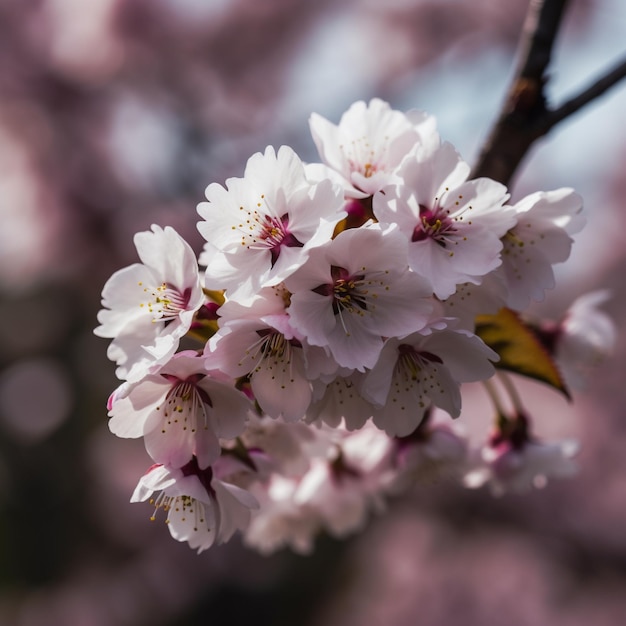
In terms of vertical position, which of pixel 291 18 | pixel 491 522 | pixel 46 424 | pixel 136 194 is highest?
pixel 291 18

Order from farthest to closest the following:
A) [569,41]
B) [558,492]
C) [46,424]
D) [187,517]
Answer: [46,424]
[569,41]
[558,492]
[187,517]

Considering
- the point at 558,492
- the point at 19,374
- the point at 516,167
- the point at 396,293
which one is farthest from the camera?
the point at 19,374

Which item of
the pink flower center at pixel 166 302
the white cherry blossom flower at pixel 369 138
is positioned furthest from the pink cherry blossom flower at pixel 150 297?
the white cherry blossom flower at pixel 369 138

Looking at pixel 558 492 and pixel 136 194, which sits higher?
pixel 136 194

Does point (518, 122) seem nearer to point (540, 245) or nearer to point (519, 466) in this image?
point (540, 245)

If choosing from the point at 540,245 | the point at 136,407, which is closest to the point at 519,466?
the point at 540,245

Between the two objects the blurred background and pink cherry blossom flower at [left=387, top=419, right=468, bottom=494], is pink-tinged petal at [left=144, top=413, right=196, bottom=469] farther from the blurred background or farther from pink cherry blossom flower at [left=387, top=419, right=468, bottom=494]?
the blurred background

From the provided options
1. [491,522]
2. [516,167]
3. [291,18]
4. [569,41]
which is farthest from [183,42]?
[516,167]

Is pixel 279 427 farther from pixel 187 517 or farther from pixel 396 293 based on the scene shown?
pixel 396 293
